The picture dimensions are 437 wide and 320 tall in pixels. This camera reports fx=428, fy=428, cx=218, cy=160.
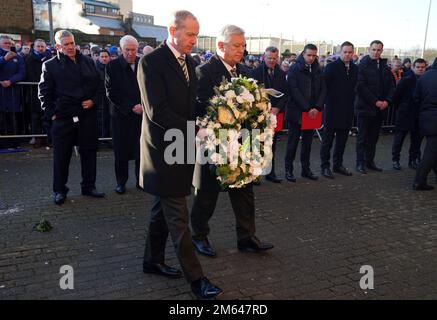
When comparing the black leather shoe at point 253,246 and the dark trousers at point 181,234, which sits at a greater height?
the dark trousers at point 181,234

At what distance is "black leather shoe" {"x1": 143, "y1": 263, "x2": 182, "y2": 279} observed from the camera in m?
4.19

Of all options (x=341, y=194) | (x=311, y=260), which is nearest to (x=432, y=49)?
(x=341, y=194)

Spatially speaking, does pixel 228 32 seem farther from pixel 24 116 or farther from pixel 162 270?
pixel 24 116

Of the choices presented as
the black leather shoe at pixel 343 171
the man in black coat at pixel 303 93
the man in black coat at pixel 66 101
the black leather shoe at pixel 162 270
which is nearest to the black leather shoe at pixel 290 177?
the man in black coat at pixel 303 93

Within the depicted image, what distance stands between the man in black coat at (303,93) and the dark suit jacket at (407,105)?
228cm

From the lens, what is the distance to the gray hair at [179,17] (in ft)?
12.2

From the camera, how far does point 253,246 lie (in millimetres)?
4852

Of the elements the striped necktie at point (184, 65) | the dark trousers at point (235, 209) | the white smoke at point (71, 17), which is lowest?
the dark trousers at point (235, 209)

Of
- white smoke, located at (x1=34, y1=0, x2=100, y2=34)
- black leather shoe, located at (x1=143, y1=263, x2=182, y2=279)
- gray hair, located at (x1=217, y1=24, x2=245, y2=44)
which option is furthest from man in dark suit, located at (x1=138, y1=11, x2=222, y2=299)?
white smoke, located at (x1=34, y1=0, x2=100, y2=34)

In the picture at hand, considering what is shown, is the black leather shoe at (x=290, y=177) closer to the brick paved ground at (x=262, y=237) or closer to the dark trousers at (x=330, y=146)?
the brick paved ground at (x=262, y=237)

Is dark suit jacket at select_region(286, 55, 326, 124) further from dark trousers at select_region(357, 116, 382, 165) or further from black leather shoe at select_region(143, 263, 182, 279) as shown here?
black leather shoe at select_region(143, 263, 182, 279)

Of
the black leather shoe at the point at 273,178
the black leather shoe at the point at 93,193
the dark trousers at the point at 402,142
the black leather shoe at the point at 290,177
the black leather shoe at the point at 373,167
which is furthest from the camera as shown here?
the dark trousers at the point at 402,142

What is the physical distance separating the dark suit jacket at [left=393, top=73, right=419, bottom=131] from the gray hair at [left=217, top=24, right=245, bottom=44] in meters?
5.81
